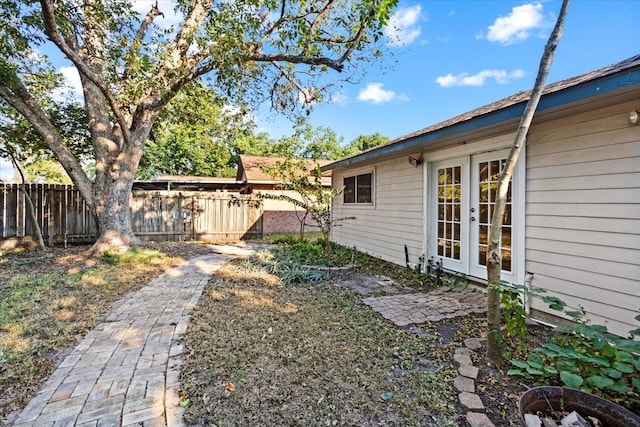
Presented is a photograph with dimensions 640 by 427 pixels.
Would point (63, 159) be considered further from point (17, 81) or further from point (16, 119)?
point (16, 119)

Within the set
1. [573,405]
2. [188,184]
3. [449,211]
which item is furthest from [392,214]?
[188,184]

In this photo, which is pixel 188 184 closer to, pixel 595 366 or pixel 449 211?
pixel 449 211

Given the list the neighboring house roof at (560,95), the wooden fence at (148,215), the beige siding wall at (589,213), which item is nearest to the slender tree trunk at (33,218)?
the wooden fence at (148,215)

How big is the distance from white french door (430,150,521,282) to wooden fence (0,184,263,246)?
24.7 feet

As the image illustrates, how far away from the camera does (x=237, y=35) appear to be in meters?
5.83

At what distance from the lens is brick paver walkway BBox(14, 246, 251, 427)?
6.18 ft

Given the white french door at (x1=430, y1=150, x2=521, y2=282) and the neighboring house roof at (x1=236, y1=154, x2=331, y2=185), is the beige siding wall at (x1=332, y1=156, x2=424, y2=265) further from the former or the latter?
the neighboring house roof at (x1=236, y1=154, x2=331, y2=185)

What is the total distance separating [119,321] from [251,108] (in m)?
6.58

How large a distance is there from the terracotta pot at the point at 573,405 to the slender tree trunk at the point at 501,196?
0.67m

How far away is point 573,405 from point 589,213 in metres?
2.13

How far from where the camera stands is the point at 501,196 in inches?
93.0

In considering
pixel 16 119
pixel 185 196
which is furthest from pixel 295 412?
pixel 16 119

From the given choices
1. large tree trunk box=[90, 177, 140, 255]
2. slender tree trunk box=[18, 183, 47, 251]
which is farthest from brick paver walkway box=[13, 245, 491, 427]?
slender tree trunk box=[18, 183, 47, 251]

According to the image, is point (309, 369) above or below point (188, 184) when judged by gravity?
below
